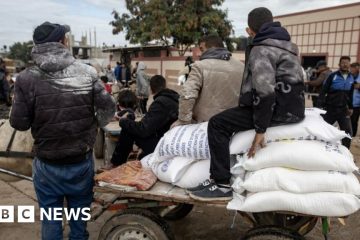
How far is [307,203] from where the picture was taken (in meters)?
2.55

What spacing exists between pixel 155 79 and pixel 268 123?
149 centimetres

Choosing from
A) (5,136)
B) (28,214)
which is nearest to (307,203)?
(5,136)

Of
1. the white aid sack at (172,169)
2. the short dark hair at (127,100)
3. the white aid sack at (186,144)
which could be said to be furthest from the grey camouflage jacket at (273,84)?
the short dark hair at (127,100)

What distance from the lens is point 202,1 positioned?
830 inches

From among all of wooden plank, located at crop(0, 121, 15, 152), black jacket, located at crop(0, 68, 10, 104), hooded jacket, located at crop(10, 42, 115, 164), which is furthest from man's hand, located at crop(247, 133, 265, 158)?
black jacket, located at crop(0, 68, 10, 104)

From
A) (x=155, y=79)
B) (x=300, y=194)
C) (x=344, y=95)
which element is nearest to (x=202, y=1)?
(x=344, y=95)

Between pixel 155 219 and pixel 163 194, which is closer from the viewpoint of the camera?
pixel 163 194

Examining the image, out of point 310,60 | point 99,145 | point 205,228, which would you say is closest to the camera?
point 205,228

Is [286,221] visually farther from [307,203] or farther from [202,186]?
[202,186]

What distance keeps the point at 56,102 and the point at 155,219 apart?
47.1 inches

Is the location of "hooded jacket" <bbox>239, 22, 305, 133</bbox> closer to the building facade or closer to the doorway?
the building facade

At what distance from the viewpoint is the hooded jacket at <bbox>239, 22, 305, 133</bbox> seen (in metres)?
2.62

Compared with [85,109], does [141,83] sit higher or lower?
lower

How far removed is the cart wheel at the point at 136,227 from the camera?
9.75ft
